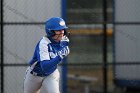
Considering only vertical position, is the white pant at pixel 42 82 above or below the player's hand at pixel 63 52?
below

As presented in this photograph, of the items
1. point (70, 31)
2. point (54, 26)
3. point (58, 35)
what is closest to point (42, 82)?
point (58, 35)

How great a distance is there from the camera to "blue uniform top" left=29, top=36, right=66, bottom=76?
274 inches

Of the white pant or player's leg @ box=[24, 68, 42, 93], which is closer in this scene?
the white pant

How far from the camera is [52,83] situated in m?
7.20

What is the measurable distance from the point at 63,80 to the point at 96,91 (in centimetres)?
302

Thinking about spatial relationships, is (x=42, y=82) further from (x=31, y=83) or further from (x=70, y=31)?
(x=70, y=31)

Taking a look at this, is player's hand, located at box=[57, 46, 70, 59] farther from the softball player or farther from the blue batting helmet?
the blue batting helmet

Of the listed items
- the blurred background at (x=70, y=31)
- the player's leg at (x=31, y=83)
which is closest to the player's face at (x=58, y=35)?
the player's leg at (x=31, y=83)

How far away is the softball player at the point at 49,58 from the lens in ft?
23.0

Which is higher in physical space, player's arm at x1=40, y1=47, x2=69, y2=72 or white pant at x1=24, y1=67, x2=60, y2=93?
player's arm at x1=40, y1=47, x2=69, y2=72

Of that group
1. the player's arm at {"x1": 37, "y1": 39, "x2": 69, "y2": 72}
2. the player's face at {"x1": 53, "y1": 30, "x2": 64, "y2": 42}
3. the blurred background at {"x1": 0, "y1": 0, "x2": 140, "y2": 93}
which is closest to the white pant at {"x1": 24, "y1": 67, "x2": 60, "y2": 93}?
the player's arm at {"x1": 37, "y1": 39, "x2": 69, "y2": 72}

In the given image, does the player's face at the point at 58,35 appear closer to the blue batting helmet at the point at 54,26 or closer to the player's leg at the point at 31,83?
the blue batting helmet at the point at 54,26

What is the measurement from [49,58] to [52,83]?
38 centimetres

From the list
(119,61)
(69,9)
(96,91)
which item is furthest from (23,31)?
(96,91)
